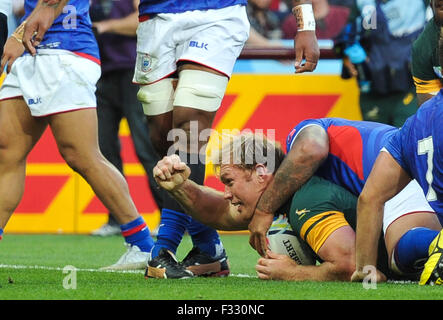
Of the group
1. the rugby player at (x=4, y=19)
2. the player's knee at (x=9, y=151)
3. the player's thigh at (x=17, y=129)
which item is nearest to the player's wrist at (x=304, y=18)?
the rugby player at (x=4, y=19)

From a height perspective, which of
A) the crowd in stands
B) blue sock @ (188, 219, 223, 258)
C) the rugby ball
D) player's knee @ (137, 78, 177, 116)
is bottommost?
the crowd in stands

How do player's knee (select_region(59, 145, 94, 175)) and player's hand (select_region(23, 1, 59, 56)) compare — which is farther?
player's knee (select_region(59, 145, 94, 175))

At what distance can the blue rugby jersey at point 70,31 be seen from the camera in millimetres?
5484

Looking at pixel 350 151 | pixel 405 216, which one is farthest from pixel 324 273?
pixel 350 151

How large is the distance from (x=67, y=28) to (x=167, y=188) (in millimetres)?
1311

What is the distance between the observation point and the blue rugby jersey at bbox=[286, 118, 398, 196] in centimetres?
484

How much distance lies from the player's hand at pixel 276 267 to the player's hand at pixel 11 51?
1598 millimetres

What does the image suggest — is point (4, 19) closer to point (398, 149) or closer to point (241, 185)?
point (241, 185)

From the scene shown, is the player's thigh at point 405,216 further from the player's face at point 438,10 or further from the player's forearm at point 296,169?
the player's face at point 438,10

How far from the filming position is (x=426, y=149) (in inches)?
171

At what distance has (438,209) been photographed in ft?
14.7

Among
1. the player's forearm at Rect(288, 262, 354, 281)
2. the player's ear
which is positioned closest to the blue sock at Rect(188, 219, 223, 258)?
the player's ear

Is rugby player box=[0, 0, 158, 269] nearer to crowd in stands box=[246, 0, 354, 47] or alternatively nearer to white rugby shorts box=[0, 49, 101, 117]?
white rugby shorts box=[0, 49, 101, 117]
